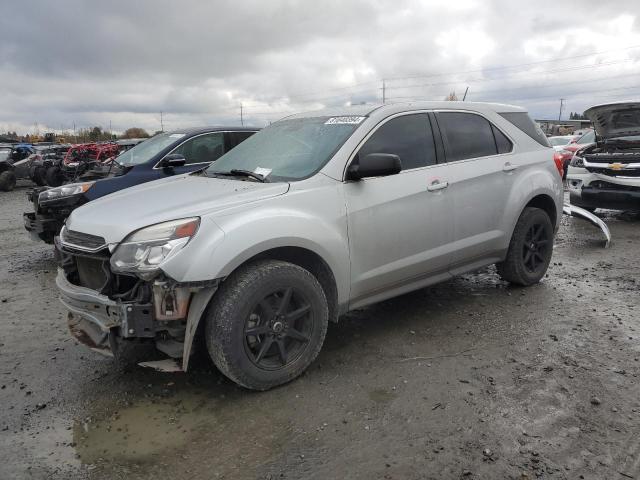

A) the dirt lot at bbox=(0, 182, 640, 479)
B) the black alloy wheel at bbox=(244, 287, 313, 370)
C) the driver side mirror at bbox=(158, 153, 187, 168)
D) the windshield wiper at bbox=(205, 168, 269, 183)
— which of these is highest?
the driver side mirror at bbox=(158, 153, 187, 168)

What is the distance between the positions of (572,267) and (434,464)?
14.4 ft

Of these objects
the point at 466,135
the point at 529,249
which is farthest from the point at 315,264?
the point at 529,249

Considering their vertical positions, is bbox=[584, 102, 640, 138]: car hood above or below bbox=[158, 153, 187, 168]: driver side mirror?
above

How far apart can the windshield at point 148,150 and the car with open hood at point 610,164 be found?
6.72m

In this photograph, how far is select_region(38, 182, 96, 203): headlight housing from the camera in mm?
6414

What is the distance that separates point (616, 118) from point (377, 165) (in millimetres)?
7093

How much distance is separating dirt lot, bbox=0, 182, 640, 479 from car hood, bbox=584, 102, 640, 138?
16.1ft

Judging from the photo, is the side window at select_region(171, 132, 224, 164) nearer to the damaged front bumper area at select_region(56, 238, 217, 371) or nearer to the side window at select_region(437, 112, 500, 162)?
the side window at select_region(437, 112, 500, 162)

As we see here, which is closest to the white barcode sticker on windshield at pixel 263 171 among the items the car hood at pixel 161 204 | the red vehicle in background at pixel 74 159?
the car hood at pixel 161 204

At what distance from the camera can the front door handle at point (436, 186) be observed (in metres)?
4.03

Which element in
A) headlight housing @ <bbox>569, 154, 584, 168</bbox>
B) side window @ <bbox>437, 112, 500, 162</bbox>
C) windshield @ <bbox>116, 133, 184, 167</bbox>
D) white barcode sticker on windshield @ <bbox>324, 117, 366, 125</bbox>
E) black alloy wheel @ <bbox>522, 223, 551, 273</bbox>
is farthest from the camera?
headlight housing @ <bbox>569, 154, 584, 168</bbox>

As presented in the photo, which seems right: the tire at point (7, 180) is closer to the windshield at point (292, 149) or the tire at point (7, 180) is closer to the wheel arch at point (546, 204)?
the windshield at point (292, 149)

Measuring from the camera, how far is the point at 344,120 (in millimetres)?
3973

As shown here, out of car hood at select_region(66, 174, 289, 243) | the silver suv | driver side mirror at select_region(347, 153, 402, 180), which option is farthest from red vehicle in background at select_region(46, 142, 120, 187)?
driver side mirror at select_region(347, 153, 402, 180)
